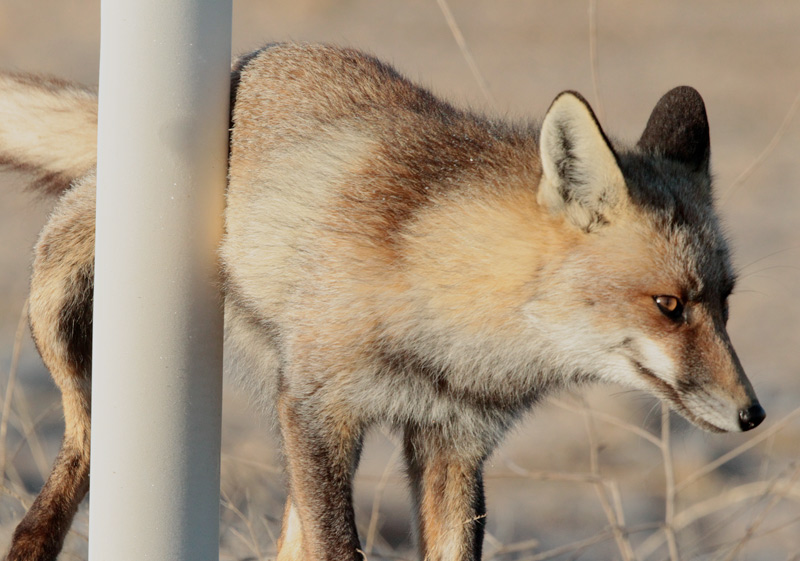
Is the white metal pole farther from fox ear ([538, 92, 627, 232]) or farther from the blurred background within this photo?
the blurred background

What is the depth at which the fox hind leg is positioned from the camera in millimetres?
3973

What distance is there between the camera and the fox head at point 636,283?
3184 millimetres

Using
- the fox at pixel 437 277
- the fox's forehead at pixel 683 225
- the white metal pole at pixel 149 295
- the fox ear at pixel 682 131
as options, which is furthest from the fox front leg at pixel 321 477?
the fox ear at pixel 682 131

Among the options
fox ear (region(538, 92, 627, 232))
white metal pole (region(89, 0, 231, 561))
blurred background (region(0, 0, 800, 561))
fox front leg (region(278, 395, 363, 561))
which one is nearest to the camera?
white metal pole (region(89, 0, 231, 561))

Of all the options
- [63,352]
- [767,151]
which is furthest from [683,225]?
[63,352]

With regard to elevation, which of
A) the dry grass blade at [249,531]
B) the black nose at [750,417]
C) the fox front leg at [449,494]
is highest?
the black nose at [750,417]

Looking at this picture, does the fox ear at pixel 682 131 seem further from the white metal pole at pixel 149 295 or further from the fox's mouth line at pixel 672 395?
the white metal pole at pixel 149 295

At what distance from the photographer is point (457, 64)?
49.3ft

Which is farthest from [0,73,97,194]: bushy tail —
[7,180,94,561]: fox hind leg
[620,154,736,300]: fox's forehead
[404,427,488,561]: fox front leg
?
[620,154,736,300]: fox's forehead

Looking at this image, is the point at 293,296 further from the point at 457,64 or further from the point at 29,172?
the point at 457,64

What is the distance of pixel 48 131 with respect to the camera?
173 inches

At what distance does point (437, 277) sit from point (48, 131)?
1.97m

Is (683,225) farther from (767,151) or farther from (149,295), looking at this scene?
(149,295)

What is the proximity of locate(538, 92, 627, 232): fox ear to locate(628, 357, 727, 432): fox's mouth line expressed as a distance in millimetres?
496
